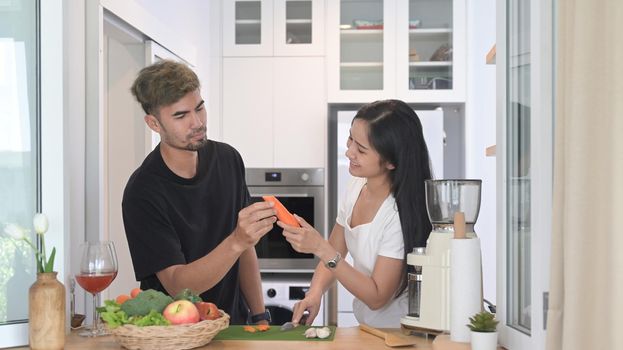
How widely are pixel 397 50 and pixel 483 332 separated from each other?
3.38m

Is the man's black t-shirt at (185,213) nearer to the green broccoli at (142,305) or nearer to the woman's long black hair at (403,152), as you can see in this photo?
the green broccoli at (142,305)

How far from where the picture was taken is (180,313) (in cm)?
188

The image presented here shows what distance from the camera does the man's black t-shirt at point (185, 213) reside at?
2.33 meters

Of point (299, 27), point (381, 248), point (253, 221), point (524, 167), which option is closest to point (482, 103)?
point (299, 27)

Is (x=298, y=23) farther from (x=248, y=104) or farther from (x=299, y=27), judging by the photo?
(x=248, y=104)

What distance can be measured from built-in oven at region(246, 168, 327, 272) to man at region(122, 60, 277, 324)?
2086 mm

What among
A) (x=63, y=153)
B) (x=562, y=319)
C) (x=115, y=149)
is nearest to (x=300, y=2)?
(x=115, y=149)

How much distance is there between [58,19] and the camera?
2064mm

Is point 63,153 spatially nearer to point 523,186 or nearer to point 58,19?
point 58,19

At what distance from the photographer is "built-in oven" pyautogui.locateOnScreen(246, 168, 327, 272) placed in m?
4.77

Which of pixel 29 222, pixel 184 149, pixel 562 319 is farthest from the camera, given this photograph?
pixel 184 149

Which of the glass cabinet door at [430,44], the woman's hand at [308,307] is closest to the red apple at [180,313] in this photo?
the woman's hand at [308,307]

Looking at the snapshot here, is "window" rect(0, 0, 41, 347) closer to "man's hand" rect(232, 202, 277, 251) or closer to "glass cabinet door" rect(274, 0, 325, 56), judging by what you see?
"man's hand" rect(232, 202, 277, 251)

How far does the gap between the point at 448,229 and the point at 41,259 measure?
107 cm
